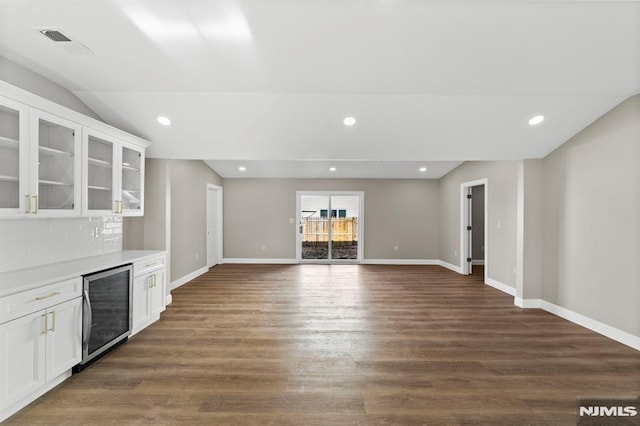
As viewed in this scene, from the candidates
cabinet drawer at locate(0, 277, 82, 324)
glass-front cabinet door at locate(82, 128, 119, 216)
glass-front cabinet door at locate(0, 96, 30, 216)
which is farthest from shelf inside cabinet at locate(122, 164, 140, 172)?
cabinet drawer at locate(0, 277, 82, 324)

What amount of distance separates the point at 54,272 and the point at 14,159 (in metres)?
0.93

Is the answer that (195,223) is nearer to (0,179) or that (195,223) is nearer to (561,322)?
(0,179)

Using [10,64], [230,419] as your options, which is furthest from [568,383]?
[10,64]

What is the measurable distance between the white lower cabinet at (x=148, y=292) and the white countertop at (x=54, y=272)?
17 cm

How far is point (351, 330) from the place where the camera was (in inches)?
146

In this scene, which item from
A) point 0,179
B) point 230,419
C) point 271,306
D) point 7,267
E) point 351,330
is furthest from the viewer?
point 271,306

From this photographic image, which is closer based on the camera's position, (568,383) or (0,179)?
(0,179)

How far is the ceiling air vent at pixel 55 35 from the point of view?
94.8 inches

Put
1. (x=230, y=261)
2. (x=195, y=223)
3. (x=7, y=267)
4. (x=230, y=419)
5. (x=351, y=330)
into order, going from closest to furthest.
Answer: (x=230, y=419), (x=7, y=267), (x=351, y=330), (x=195, y=223), (x=230, y=261)

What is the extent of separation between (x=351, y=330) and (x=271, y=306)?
4.70ft

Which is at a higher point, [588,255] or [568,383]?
[588,255]

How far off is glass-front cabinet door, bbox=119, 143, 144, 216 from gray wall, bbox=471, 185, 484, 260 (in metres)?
7.84

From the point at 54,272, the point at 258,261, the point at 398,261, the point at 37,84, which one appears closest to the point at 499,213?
the point at 398,261

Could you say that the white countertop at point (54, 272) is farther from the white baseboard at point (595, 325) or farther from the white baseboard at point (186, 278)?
the white baseboard at point (595, 325)
